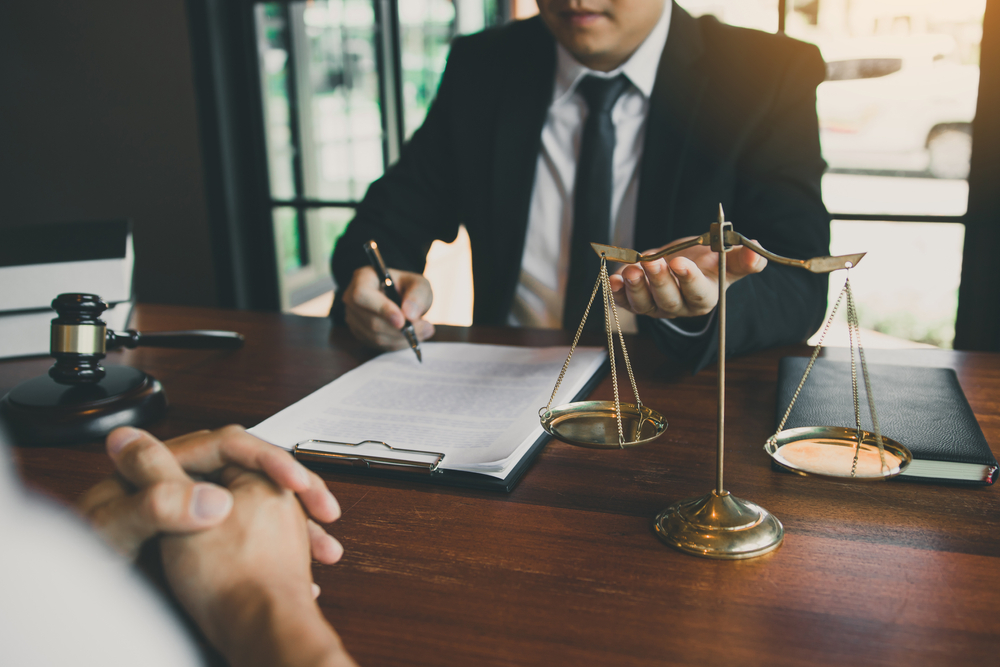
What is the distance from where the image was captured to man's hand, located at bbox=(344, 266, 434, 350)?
4.34 feet

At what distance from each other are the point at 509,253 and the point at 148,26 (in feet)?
7.66

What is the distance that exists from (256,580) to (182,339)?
2.81 feet

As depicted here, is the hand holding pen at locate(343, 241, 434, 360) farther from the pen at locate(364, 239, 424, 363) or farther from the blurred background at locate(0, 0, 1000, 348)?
the blurred background at locate(0, 0, 1000, 348)

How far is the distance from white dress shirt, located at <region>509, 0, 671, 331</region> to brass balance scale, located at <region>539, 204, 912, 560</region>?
1.05m

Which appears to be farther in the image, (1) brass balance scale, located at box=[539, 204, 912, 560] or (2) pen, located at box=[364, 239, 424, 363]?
(2) pen, located at box=[364, 239, 424, 363]

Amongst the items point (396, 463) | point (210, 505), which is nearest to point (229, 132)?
point (396, 463)

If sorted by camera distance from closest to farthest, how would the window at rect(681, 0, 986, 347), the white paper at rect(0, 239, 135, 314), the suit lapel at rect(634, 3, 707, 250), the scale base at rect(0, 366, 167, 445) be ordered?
the scale base at rect(0, 366, 167, 445) → the white paper at rect(0, 239, 135, 314) → the suit lapel at rect(634, 3, 707, 250) → the window at rect(681, 0, 986, 347)

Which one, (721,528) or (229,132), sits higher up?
(229,132)

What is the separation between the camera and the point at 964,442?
31.8 inches

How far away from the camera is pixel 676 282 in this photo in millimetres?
900

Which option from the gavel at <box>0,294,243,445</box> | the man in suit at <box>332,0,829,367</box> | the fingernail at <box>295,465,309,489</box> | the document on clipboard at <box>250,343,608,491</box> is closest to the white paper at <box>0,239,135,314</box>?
the gavel at <box>0,294,243,445</box>

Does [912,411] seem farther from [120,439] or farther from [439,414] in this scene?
[120,439]

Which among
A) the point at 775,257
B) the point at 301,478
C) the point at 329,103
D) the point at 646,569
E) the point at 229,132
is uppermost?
the point at 329,103

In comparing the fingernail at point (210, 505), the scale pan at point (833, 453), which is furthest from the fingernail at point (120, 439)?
the scale pan at point (833, 453)
